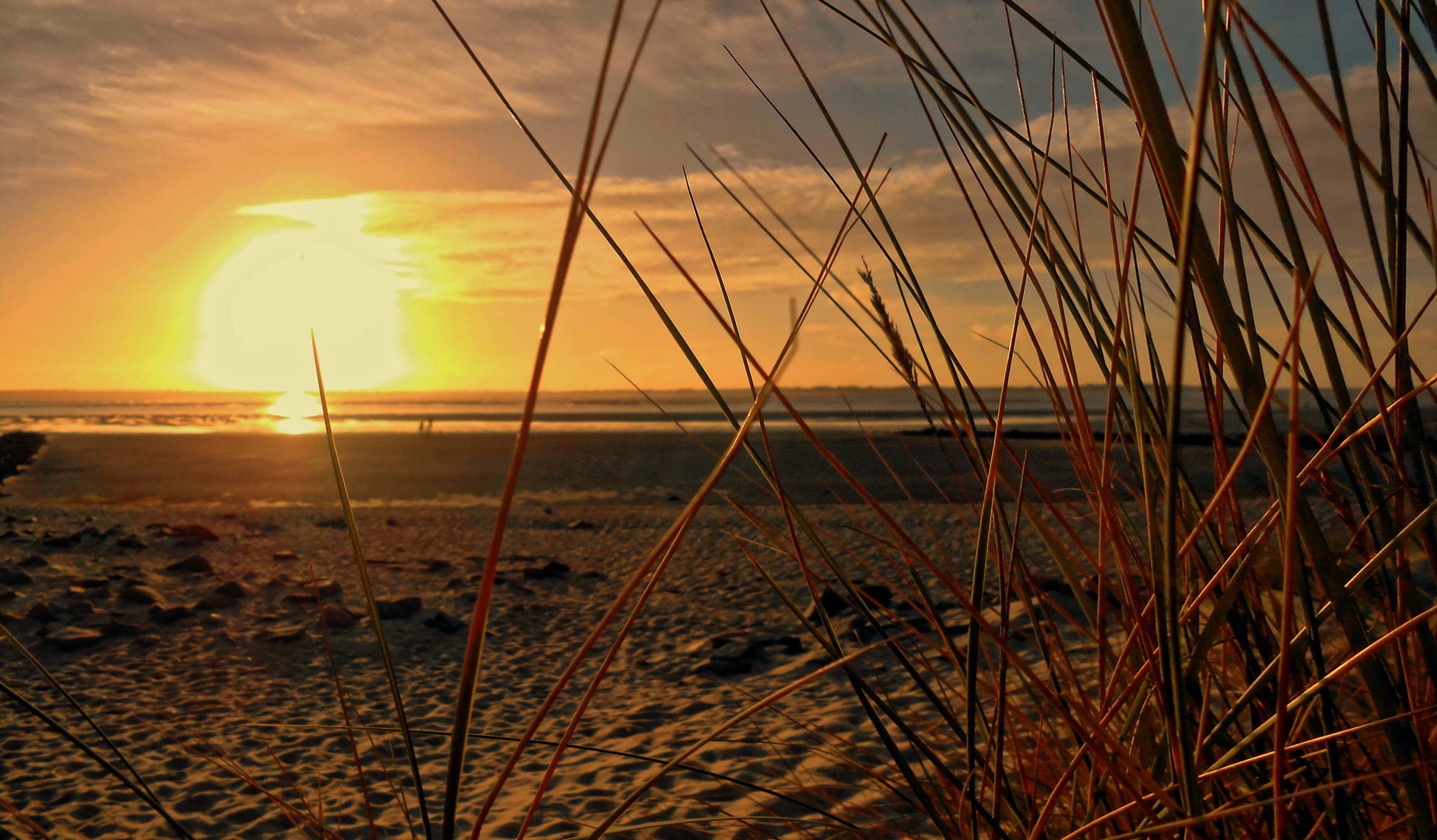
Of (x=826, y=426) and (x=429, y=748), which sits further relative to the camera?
(x=826, y=426)

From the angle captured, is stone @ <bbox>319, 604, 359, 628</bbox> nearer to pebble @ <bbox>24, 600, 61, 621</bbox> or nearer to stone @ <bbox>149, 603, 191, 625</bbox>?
stone @ <bbox>149, 603, 191, 625</bbox>

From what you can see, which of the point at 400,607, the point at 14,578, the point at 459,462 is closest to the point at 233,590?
the point at 400,607

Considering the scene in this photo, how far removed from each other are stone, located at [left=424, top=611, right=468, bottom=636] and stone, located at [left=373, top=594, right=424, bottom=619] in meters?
0.16

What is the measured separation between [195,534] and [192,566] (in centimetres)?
132

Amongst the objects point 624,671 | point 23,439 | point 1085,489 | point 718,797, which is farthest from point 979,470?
point 23,439

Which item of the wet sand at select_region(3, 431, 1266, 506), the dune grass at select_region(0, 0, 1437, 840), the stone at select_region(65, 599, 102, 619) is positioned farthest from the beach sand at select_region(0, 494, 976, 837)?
the wet sand at select_region(3, 431, 1266, 506)

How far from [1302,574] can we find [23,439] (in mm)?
19114

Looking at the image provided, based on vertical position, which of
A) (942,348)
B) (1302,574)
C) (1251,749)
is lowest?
(1251,749)

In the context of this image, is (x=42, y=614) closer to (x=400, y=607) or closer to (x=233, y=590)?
(x=233, y=590)

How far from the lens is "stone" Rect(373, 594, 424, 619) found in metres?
4.79

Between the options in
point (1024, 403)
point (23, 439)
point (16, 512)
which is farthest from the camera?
point (1024, 403)

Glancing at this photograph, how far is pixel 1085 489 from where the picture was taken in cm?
96

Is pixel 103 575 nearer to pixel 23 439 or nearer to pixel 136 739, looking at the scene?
pixel 136 739

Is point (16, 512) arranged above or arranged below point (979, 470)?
below
